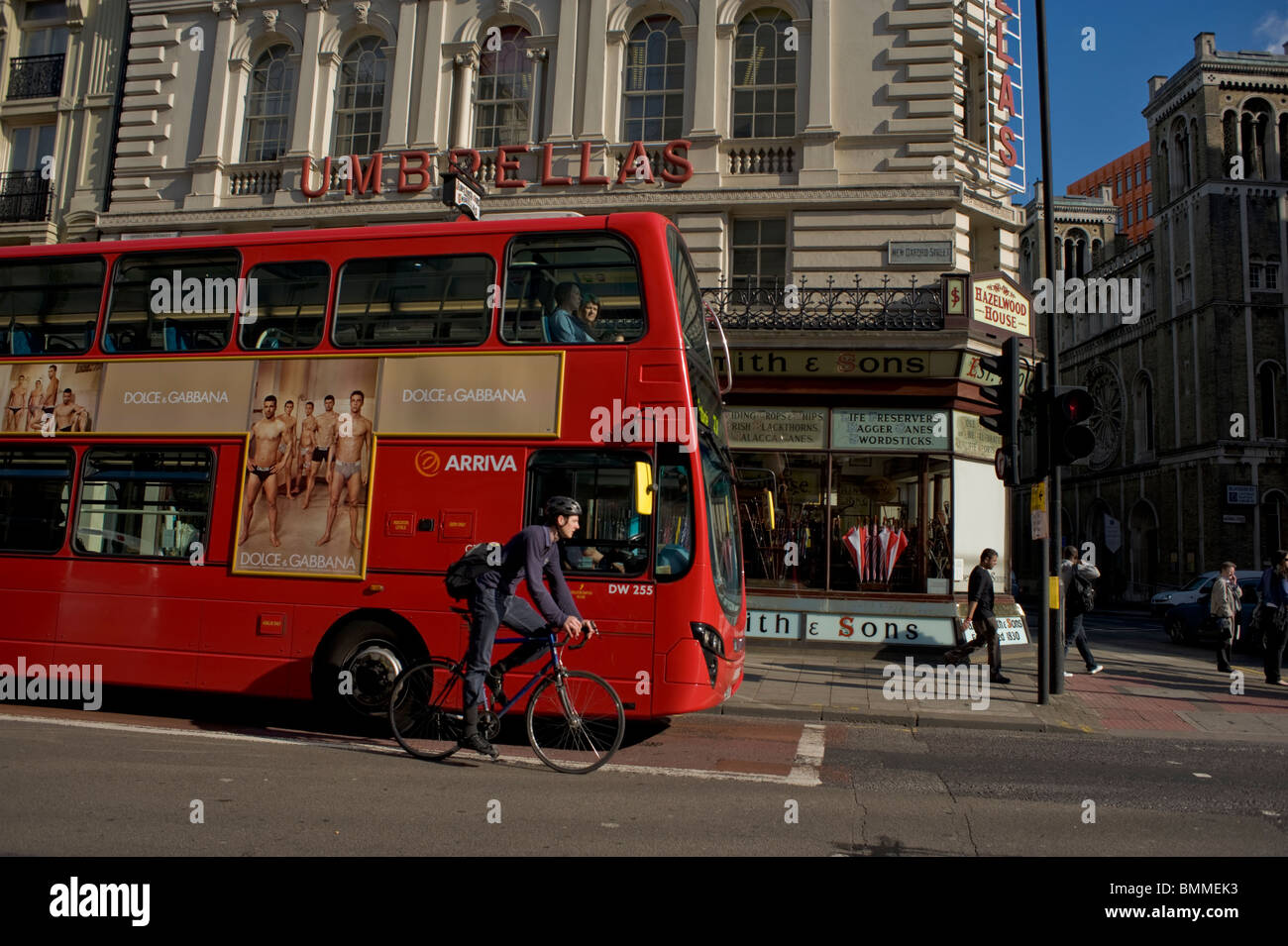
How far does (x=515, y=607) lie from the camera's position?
6477 mm

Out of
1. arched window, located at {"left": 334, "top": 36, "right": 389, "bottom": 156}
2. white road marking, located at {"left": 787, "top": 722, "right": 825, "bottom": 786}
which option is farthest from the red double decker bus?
arched window, located at {"left": 334, "top": 36, "right": 389, "bottom": 156}

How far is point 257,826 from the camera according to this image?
4.84m

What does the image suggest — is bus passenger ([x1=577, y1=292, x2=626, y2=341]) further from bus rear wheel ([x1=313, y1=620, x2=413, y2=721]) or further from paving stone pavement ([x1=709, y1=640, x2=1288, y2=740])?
paving stone pavement ([x1=709, y1=640, x2=1288, y2=740])

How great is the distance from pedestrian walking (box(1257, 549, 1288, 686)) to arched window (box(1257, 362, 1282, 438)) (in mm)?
32958

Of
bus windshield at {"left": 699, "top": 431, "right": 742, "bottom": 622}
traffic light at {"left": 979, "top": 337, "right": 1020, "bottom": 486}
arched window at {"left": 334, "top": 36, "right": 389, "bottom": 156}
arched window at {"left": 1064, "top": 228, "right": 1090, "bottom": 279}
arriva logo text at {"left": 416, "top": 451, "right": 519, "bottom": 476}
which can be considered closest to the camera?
bus windshield at {"left": 699, "top": 431, "right": 742, "bottom": 622}

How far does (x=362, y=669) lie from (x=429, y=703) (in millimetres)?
1071

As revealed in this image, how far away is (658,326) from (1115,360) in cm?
4999

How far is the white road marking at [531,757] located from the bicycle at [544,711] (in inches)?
7.8

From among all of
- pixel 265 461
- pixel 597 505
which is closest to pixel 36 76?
pixel 265 461

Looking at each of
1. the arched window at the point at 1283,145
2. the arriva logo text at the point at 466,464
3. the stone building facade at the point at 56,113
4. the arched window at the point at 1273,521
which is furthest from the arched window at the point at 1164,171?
the arriva logo text at the point at 466,464

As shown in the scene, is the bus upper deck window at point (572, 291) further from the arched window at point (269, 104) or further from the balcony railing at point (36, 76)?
the balcony railing at point (36, 76)

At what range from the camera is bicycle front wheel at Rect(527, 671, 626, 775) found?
6.35 metres

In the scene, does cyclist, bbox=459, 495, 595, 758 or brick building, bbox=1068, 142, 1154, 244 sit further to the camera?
brick building, bbox=1068, 142, 1154, 244
